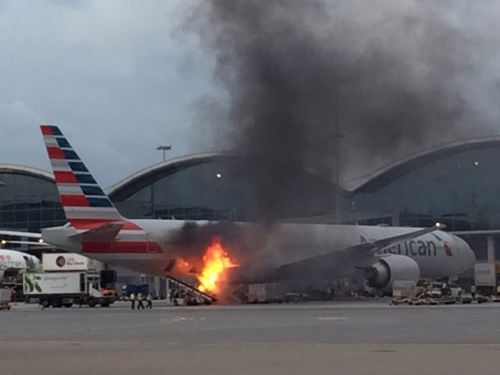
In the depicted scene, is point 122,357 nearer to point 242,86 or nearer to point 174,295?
point 242,86

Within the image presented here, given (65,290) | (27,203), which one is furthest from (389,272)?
(27,203)

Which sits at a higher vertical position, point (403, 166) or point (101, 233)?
point (403, 166)

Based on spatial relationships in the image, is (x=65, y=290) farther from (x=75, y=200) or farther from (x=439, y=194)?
(x=439, y=194)

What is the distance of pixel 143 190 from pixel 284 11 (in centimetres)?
6863

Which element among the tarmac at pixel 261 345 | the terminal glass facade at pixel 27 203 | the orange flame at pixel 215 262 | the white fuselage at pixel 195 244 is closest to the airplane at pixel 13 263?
the terminal glass facade at pixel 27 203

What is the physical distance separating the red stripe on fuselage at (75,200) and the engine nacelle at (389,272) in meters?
17.9

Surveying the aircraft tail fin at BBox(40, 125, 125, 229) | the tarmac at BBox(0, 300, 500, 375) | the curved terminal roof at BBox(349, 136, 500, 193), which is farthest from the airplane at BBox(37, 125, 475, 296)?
the tarmac at BBox(0, 300, 500, 375)

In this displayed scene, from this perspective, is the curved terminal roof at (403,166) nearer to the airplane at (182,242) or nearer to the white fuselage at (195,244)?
the airplane at (182,242)

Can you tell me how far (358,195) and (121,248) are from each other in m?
37.9

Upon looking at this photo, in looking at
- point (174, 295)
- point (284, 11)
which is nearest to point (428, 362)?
point (284, 11)

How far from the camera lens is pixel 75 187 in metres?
56.9

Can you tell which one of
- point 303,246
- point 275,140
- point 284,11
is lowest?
point 303,246

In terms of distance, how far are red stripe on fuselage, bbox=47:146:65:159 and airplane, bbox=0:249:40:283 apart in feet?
95.2

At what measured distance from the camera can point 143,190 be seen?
109188mm
